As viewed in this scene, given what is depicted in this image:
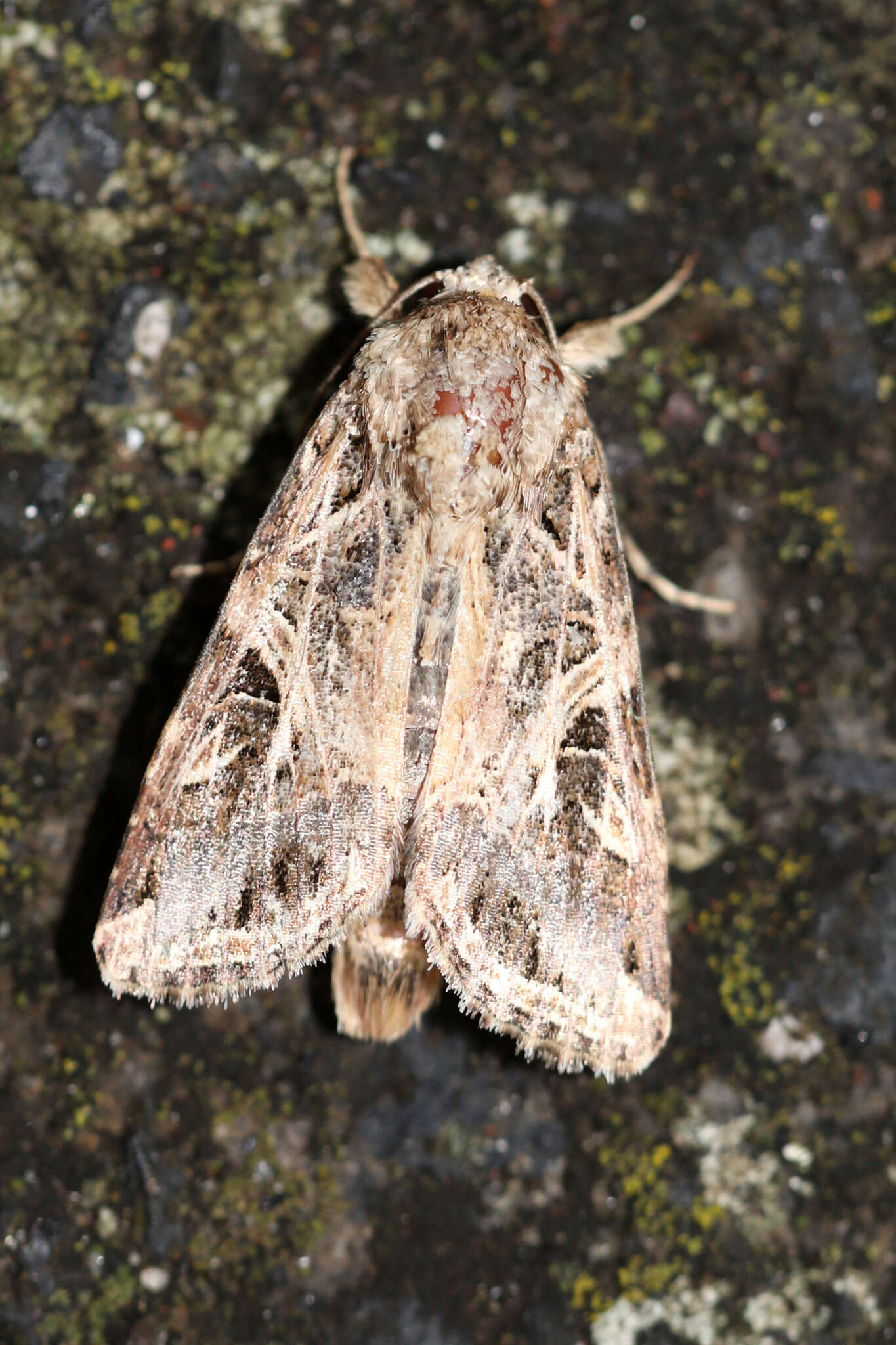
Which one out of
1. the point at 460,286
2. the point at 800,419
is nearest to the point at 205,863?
the point at 460,286

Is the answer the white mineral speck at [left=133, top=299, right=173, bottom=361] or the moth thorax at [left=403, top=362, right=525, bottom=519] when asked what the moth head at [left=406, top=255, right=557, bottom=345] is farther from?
the white mineral speck at [left=133, top=299, right=173, bottom=361]

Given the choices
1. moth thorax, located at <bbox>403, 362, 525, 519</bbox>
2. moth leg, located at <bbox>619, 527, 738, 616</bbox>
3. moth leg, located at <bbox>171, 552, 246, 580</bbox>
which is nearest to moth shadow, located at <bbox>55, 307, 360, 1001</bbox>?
moth leg, located at <bbox>171, 552, 246, 580</bbox>

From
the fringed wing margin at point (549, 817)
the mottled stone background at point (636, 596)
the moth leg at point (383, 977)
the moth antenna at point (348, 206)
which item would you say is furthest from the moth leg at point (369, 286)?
the moth leg at point (383, 977)

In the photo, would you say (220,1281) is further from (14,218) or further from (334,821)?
(14,218)

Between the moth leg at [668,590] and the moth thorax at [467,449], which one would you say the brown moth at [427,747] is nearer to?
the moth thorax at [467,449]

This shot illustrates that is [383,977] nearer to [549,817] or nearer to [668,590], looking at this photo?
[549,817]

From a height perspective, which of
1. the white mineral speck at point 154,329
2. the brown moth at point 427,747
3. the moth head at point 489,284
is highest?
the white mineral speck at point 154,329
